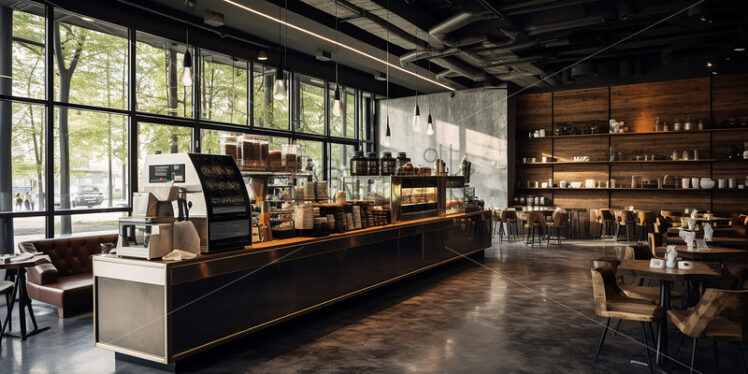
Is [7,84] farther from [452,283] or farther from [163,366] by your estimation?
[452,283]

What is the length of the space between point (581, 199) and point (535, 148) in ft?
6.01

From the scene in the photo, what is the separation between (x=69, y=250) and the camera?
6223 mm

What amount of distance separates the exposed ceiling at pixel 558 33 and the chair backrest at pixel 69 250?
4.46 meters

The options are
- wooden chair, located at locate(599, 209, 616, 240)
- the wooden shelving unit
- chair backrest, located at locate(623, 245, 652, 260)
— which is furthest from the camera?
wooden chair, located at locate(599, 209, 616, 240)

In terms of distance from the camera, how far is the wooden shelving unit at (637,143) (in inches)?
445

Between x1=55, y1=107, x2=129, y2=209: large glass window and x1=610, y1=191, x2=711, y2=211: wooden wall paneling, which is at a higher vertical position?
x1=55, y1=107, x2=129, y2=209: large glass window

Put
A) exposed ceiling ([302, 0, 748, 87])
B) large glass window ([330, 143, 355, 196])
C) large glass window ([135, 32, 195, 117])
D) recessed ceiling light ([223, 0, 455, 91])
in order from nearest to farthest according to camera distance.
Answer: recessed ceiling light ([223, 0, 455, 91]) < exposed ceiling ([302, 0, 748, 87]) < large glass window ([135, 32, 195, 117]) < large glass window ([330, 143, 355, 196])

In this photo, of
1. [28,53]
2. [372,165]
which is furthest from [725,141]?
[28,53]

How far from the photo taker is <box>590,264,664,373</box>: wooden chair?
12.5 ft

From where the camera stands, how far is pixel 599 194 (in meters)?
12.8

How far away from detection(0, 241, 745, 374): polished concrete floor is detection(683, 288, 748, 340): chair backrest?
627mm

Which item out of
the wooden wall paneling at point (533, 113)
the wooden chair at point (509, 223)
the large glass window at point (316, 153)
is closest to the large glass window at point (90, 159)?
the large glass window at point (316, 153)

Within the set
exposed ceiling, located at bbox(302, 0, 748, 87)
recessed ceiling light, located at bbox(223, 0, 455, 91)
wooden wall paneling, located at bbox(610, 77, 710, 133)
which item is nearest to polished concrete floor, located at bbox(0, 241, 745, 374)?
exposed ceiling, located at bbox(302, 0, 748, 87)

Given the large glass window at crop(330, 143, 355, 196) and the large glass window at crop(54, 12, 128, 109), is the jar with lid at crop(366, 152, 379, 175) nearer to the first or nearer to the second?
the large glass window at crop(54, 12, 128, 109)
